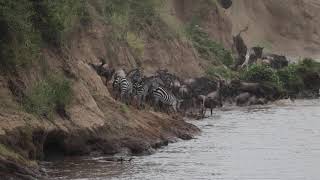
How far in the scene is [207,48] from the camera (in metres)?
44.0

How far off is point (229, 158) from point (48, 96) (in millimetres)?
4509

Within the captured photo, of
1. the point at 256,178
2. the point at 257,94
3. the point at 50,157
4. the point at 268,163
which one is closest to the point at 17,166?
the point at 50,157

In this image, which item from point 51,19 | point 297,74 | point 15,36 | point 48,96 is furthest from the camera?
point 297,74

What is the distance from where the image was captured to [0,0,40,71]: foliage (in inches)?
718

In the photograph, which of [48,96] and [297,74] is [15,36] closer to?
[48,96]

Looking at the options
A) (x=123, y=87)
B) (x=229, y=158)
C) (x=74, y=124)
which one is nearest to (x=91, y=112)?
(x=74, y=124)

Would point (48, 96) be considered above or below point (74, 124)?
above

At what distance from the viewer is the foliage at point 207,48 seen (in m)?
43.4

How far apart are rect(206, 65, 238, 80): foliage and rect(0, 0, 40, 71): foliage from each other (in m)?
20.3

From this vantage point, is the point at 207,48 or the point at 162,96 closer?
the point at 162,96

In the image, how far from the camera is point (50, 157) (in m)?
18.5

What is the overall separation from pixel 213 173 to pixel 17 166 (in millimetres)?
4470

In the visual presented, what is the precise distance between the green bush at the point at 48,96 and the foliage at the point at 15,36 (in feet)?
2.23

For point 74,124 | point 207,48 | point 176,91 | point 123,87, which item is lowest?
point 74,124
